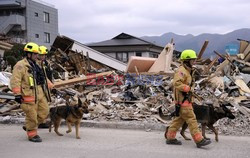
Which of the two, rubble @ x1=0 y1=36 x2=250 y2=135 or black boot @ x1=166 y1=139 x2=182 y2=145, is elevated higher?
rubble @ x1=0 y1=36 x2=250 y2=135

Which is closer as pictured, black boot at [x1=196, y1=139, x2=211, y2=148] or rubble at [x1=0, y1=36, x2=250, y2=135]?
black boot at [x1=196, y1=139, x2=211, y2=148]

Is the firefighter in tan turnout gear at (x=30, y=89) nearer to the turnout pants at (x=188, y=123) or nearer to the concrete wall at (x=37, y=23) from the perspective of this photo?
the turnout pants at (x=188, y=123)

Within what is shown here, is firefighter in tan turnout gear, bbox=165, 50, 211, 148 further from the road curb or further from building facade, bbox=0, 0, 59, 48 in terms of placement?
building facade, bbox=0, 0, 59, 48

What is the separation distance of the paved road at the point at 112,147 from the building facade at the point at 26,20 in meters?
39.4

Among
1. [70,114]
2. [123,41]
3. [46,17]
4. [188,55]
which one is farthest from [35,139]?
[46,17]

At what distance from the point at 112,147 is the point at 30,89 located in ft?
6.78

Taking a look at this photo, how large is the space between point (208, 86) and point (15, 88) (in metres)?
8.26

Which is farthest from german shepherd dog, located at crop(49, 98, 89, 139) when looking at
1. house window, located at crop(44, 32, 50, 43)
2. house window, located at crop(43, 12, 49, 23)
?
house window, located at crop(43, 12, 49, 23)

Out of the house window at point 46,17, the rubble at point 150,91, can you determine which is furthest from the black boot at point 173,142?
the house window at point 46,17

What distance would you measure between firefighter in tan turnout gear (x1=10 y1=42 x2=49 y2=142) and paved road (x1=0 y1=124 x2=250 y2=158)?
42 centimetres

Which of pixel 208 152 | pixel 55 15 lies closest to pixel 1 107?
pixel 208 152

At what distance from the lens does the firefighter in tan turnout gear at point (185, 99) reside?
6531 millimetres

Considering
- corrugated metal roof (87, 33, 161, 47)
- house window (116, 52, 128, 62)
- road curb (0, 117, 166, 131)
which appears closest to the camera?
road curb (0, 117, 166, 131)

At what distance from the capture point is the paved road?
6117 millimetres
